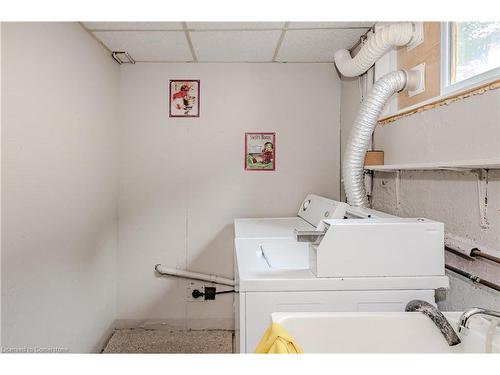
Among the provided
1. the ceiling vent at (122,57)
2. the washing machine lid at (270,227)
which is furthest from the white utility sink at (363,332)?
the ceiling vent at (122,57)

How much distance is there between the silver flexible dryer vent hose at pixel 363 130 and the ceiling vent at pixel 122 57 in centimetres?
181

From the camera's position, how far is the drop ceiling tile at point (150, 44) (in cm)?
199

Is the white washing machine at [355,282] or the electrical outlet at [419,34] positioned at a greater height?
the electrical outlet at [419,34]

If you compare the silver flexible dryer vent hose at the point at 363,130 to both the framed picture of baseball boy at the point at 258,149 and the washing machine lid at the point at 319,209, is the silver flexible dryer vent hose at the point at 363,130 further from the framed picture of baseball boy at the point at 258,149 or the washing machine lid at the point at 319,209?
the framed picture of baseball boy at the point at 258,149

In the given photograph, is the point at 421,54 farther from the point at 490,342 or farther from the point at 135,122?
the point at 135,122

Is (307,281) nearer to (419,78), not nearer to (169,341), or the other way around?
(419,78)

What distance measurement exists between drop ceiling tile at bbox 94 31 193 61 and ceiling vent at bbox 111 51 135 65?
0.03m

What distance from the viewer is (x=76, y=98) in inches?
70.7

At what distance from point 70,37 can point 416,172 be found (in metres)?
2.08

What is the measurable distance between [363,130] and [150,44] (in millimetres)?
1626

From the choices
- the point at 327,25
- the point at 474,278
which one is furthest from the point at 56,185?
the point at 474,278

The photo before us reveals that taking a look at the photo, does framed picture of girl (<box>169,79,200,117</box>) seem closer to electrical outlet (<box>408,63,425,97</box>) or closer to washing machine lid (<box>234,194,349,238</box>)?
washing machine lid (<box>234,194,349,238</box>)

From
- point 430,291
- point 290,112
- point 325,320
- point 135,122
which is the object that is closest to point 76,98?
point 135,122
